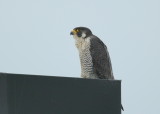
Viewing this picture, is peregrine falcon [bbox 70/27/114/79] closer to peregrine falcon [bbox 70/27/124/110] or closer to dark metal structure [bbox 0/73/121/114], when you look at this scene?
peregrine falcon [bbox 70/27/124/110]

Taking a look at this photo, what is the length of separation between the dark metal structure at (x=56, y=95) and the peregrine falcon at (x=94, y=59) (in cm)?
305

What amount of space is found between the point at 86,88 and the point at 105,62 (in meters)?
3.22

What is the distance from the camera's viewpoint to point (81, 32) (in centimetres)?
680

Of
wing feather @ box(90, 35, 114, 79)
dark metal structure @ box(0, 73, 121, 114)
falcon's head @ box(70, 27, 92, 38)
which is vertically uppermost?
falcon's head @ box(70, 27, 92, 38)

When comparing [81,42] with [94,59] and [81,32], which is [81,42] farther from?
[94,59]

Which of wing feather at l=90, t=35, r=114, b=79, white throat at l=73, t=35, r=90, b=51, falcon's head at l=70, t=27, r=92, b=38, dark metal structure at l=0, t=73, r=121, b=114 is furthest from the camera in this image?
falcon's head at l=70, t=27, r=92, b=38

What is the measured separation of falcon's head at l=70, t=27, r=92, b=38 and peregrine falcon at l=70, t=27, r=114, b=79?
0.16 m

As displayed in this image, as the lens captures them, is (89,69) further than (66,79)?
Yes

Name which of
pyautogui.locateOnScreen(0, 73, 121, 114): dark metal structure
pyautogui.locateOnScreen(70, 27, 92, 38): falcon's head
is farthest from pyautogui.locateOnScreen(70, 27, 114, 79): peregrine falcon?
pyautogui.locateOnScreen(0, 73, 121, 114): dark metal structure

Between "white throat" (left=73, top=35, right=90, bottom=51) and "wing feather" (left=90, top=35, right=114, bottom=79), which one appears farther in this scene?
"white throat" (left=73, top=35, right=90, bottom=51)

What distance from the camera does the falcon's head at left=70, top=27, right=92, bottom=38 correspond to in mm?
6716

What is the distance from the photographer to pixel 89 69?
6.42 m

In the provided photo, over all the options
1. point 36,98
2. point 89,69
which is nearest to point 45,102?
point 36,98

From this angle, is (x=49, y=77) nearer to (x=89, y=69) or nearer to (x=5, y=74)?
(x=5, y=74)
